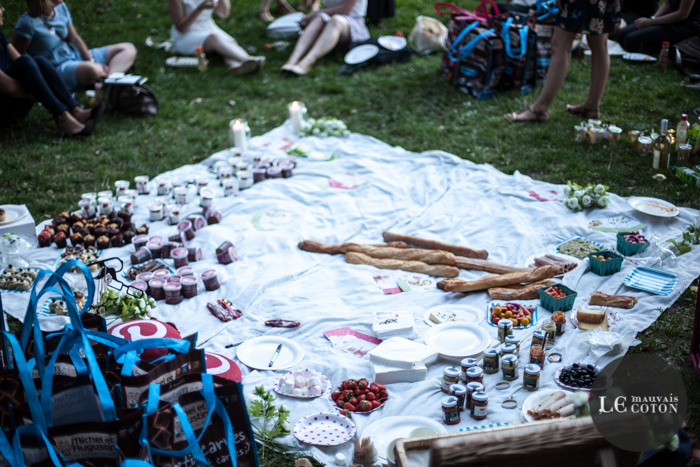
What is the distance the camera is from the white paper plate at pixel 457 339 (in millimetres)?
3253

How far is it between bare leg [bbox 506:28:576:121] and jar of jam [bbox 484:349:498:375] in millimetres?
3747

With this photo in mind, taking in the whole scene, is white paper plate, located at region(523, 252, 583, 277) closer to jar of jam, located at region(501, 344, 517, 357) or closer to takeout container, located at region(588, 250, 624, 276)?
takeout container, located at region(588, 250, 624, 276)

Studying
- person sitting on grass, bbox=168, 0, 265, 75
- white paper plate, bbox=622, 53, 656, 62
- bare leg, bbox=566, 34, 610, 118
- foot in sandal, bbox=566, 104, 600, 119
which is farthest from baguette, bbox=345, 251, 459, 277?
white paper plate, bbox=622, 53, 656, 62

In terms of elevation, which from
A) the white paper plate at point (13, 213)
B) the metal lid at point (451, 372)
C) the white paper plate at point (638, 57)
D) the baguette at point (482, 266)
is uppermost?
the white paper plate at point (638, 57)

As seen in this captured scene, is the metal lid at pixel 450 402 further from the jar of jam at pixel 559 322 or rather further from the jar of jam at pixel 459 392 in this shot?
the jar of jam at pixel 559 322

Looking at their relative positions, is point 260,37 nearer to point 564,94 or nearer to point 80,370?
point 564,94

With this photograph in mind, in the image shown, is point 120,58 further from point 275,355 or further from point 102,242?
point 275,355

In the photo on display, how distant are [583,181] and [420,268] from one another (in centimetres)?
193

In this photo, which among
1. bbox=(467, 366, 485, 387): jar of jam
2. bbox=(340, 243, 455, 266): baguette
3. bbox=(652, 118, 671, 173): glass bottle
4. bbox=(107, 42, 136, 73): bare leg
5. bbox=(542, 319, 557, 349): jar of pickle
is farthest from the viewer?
bbox=(107, 42, 136, 73): bare leg

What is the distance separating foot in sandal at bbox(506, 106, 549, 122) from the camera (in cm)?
624

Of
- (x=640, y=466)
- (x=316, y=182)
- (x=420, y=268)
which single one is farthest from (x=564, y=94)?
(x=640, y=466)

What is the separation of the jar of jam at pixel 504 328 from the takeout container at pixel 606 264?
35.3 inches

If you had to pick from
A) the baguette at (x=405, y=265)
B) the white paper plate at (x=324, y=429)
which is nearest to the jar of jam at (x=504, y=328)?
the baguette at (x=405, y=265)

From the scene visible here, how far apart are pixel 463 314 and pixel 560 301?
0.56m
